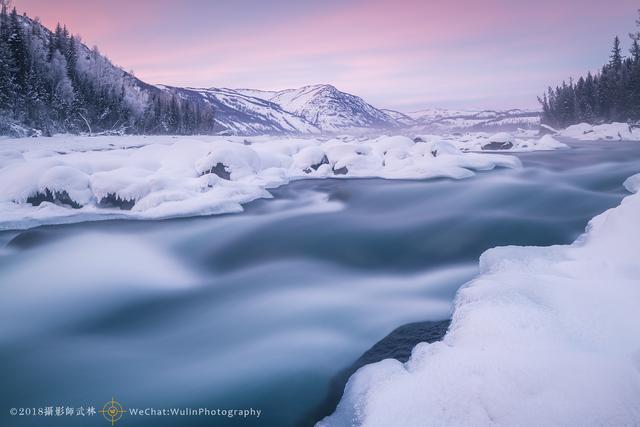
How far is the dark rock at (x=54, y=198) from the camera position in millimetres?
10488

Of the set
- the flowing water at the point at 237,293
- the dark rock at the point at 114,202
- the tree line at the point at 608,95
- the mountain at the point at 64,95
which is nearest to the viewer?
the flowing water at the point at 237,293

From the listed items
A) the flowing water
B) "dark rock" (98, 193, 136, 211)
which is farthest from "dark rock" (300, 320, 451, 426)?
"dark rock" (98, 193, 136, 211)

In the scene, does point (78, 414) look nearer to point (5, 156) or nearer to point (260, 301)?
point (260, 301)

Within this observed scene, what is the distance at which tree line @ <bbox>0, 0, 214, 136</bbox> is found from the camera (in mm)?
37281

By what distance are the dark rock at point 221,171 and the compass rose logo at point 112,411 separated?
1199 cm

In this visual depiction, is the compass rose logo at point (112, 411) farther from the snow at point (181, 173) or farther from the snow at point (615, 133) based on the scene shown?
the snow at point (615, 133)

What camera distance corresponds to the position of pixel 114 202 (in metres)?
11.5

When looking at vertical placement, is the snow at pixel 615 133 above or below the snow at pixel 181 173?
above

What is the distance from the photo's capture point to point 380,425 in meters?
2.97

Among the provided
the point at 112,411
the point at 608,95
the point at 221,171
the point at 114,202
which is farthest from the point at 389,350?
the point at 608,95

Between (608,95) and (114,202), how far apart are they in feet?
250

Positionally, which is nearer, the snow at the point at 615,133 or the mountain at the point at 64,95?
the mountain at the point at 64,95

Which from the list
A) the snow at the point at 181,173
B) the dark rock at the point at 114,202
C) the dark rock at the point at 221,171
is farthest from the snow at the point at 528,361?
the dark rock at the point at 221,171

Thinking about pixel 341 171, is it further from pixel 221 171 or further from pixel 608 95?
pixel 608 95
